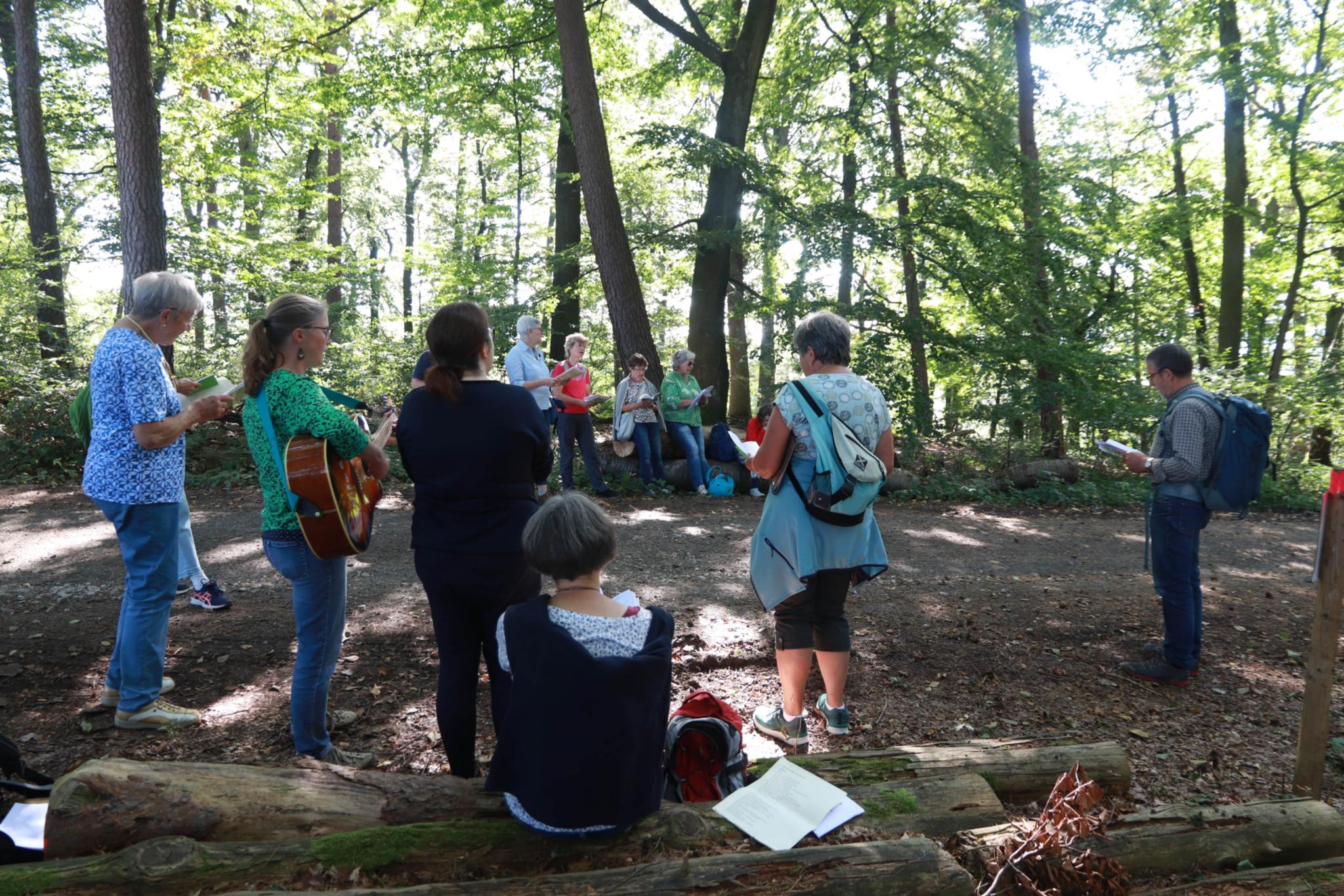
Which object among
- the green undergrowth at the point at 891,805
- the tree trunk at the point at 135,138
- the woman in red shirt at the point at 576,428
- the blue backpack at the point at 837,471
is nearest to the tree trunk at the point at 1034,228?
the woman in red shirt at the point at 576,428

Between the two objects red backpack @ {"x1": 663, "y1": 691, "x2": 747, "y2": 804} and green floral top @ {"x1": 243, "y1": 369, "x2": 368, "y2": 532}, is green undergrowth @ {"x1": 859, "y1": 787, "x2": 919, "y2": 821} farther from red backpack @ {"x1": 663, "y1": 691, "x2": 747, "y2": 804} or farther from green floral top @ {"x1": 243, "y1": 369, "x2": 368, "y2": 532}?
green floral top @ {"x1": 243, "y1": 369, "x2": 368, "y2": 532}

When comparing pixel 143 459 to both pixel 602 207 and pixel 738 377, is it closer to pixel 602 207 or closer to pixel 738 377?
pixel 602 207

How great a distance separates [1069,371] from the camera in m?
11.6

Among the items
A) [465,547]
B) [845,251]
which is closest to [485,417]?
[465,547]

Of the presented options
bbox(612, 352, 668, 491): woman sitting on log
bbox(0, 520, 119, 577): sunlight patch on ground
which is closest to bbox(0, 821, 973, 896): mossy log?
bbox(0, 520, 119, 577): sunlight patch on ground

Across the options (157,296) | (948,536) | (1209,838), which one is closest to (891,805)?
(1209,838)

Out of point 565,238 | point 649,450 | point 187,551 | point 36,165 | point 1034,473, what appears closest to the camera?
point 187,551

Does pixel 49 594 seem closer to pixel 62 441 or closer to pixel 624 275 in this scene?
pixel 62 441

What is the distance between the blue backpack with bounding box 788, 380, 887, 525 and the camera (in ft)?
11.4

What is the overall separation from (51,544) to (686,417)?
21.9ft

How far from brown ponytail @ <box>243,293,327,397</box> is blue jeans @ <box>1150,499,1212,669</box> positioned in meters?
4.82

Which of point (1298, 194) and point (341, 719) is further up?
point (1298, 194)

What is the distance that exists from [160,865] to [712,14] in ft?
49.2

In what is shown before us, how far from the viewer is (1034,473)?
11.9 metres
